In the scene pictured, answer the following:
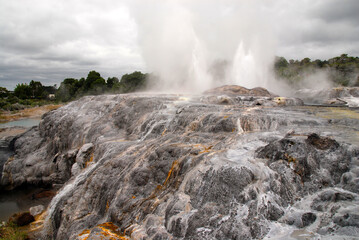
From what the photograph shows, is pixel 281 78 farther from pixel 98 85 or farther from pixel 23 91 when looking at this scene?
pixel 23 91

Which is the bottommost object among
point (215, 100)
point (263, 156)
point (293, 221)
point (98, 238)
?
point (98, 238)

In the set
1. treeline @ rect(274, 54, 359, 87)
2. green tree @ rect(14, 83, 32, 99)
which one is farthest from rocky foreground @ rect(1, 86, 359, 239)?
green tree @ rect(14, 83, 32, 99)

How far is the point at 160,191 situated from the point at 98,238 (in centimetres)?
185

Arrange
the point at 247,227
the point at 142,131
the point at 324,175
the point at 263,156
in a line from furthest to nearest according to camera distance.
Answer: the point at 142,131 < the point at 263,156 < the point at 324,175 < the point at 247,227

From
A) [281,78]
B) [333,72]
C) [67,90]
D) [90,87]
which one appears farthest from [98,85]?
[333,72]

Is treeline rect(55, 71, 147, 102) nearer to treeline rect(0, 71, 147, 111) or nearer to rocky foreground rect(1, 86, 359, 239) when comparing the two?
treeline rect(0, 71, 147, 111)

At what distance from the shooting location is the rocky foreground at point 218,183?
15.9 ft

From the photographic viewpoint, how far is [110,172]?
7.95 metres

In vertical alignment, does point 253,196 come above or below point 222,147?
below

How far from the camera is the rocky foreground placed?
4844mm

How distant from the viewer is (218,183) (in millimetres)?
5582

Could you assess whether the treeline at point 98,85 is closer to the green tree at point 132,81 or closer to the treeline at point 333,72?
the green tree at point 132,81

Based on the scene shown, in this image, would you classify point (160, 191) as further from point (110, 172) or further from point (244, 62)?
point (244, 62)

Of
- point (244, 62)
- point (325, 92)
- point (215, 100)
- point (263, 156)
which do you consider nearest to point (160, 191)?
point (263, 156)
